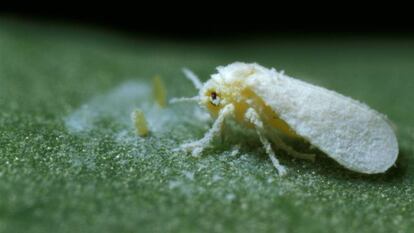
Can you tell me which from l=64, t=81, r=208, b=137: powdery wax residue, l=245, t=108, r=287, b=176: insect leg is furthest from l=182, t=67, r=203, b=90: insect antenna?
l=245, t=108, r=287, b=176: insect leg

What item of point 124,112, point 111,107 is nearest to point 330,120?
point 124,112

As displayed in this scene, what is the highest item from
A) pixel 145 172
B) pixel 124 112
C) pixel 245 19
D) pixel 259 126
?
pixel 245 19

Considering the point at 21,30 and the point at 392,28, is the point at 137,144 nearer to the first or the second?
the point at 21,30

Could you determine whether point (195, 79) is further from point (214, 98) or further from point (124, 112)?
point (124, 112)

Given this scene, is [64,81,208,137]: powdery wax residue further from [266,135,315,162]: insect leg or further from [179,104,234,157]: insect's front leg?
[266,135,315,162]: insect leg

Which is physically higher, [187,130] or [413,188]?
[187,130]

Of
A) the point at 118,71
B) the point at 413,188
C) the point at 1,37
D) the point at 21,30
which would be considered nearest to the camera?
the point at 413,188

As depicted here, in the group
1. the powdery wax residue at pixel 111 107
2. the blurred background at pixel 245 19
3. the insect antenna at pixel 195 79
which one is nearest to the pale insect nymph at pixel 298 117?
the insect antenna at pixel 195 79

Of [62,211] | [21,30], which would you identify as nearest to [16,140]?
[62,211]
